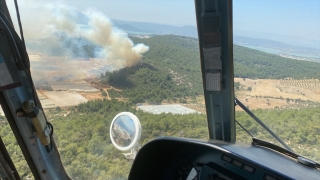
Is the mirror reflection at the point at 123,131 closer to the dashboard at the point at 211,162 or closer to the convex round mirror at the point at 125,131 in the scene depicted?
the convex round mirror at the point at 125,131

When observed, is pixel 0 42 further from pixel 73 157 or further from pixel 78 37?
pixel 73 157

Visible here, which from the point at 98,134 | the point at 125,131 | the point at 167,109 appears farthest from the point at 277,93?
the point at 98,134

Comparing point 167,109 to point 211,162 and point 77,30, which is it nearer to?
point 211,162

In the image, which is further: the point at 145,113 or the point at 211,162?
the point at 145,113

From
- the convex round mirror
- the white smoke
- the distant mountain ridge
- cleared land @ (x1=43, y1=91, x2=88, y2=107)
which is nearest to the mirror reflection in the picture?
the convex round mirror

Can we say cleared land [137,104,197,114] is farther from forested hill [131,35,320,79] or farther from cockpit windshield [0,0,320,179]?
forested hill [131,35,320,79]

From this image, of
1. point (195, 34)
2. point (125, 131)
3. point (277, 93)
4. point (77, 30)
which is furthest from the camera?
point (125, 131)
